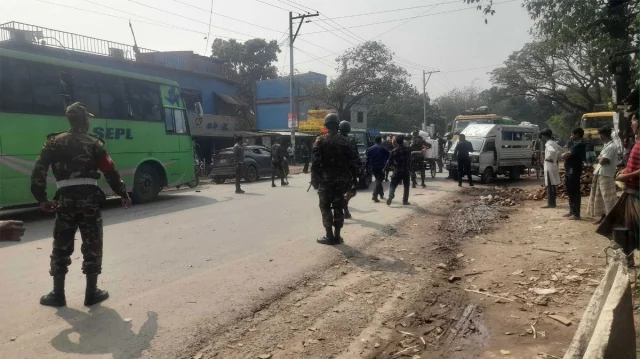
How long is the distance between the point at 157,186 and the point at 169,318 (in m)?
8.99

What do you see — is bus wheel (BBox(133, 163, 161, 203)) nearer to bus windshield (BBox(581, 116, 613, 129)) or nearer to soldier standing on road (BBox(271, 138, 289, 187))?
soldier standing on road (BBox(271, 138, 289, 187))

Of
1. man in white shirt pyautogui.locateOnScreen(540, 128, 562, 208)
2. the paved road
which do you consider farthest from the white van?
the paved road

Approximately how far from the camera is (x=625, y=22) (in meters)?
10.7

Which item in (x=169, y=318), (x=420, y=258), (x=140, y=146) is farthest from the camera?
(x=140, y=146)

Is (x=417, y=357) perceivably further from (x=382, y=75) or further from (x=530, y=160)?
(x=382, y=75)

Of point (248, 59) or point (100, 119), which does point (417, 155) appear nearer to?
point (100, 119)

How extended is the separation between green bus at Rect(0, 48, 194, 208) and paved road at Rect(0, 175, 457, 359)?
4.91 feet

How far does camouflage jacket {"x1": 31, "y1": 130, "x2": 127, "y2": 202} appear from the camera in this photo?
4152 millimetres

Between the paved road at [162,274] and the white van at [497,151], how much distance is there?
7.06m

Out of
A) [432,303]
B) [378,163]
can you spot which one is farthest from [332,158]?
[378,163]

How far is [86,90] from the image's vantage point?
10.3 metres

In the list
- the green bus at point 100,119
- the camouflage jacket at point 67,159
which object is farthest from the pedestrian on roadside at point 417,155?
the camouflage jacket at point 67,159

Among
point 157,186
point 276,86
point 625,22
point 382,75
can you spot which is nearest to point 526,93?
point 382,75

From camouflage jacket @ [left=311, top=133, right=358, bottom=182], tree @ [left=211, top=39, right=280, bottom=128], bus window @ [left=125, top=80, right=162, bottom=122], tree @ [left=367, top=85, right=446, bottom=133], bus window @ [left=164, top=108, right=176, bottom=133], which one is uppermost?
tree @ [left=211, top=39, right=280, bottom=128]
